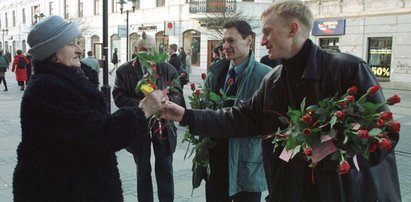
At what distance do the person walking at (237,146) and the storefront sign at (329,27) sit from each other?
18.3 meters

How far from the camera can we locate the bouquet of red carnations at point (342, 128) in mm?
1747

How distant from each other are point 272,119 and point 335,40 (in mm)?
20076

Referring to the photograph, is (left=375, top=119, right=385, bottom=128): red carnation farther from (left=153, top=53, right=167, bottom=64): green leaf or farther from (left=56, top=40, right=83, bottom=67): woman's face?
(left=56, top=40, right=83, bottom=67): woman's face

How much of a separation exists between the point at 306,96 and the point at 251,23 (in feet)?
79.3

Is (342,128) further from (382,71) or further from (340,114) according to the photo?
(382,71)

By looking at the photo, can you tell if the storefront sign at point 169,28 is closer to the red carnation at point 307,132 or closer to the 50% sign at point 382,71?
the 50% sign at point 382,71

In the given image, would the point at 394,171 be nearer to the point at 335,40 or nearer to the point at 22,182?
the point at 22,182

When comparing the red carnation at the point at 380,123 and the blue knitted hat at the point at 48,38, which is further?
the blue knitted hat at the point at 48,38

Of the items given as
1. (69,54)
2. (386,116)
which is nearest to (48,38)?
(69,54)

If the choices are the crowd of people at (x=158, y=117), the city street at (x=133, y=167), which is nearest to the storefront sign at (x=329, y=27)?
the city street at (x=133, y=167)

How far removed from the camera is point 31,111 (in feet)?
7.29

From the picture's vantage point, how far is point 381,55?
1944 cm

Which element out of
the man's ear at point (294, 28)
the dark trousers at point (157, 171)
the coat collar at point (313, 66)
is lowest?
the dark trousers at point (157, 171)

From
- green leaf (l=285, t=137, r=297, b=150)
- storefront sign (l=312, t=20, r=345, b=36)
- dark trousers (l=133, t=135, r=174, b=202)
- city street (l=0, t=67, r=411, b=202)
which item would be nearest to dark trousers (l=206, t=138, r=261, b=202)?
city street (l=0, t=67, r=411, b=202)
